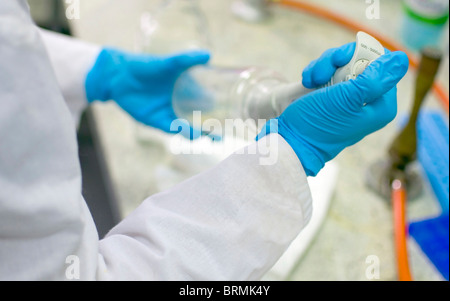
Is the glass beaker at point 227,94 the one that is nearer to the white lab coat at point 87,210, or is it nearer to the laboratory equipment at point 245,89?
the laboratory equipment at point 245,89

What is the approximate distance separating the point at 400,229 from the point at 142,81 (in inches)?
20.7

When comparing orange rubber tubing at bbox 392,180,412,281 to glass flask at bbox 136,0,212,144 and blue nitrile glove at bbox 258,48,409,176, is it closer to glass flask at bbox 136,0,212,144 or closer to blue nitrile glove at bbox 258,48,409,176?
blue nitrile glove at bbox 258,48,409,176

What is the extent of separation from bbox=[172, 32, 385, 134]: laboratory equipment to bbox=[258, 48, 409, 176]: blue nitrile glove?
0.7 inches

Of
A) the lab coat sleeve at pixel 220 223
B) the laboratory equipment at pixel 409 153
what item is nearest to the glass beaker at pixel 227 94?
the lab coat sleeve at pixel 220 223

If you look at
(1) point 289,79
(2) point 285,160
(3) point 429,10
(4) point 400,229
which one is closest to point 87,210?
(2) point 285,160

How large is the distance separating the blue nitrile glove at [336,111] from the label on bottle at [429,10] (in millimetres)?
566

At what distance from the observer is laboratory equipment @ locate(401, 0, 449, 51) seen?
956 millimetres

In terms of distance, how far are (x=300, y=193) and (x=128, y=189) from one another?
431 millimetres

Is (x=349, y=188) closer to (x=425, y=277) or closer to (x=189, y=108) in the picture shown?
(x=425, y=277)

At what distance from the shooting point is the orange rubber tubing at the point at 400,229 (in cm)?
70

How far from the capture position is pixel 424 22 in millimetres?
1004

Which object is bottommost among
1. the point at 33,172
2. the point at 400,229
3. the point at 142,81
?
the point at 400,229

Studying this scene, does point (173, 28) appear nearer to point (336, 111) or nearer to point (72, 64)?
point (72, 64)

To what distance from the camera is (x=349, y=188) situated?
33.3 inches
